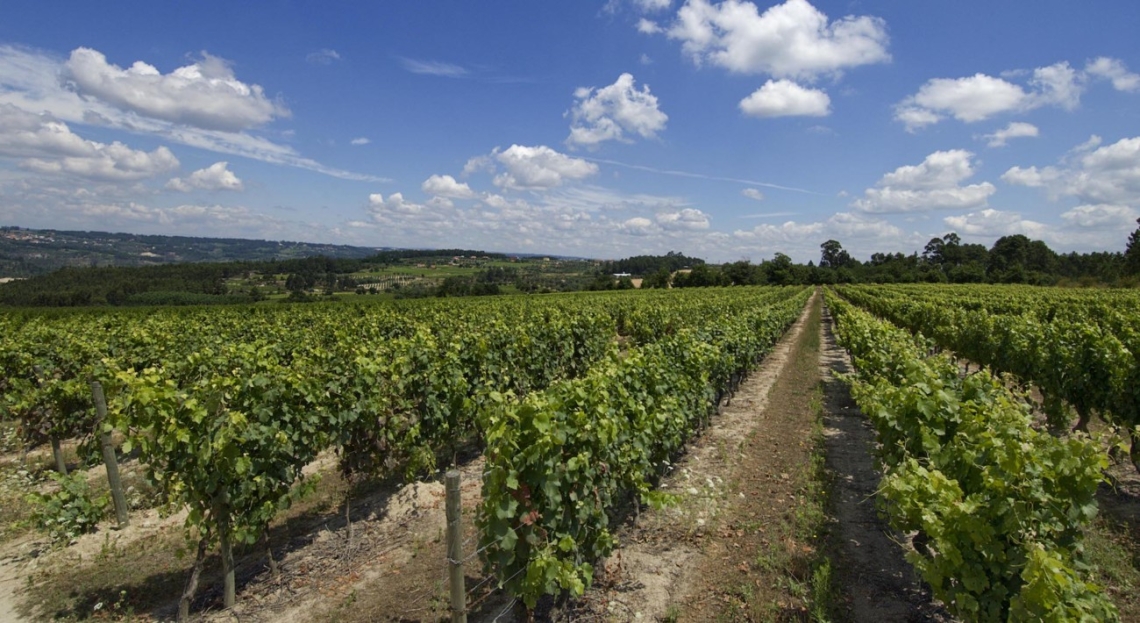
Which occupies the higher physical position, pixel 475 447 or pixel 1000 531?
pixel 1000 531

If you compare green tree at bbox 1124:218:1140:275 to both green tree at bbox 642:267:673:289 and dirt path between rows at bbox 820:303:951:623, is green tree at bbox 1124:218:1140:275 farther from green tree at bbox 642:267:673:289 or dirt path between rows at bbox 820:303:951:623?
dirt path between rows at bbox 820:303:951:623

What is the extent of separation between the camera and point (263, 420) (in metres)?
5.01

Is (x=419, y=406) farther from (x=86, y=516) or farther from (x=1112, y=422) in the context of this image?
(x=1112, y=422)

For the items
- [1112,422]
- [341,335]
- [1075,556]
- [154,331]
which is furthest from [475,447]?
[1112,422]

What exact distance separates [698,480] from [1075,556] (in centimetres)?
406

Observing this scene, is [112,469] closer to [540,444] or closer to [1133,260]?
[540,444]

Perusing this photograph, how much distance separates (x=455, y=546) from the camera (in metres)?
3.42

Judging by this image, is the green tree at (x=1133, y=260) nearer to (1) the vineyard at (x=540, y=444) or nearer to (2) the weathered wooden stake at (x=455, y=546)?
(1) the vineyard at (x=540, y=444)

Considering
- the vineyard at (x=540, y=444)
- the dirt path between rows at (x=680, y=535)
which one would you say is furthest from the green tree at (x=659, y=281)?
the dirt path between rows at (x=680, y=535)

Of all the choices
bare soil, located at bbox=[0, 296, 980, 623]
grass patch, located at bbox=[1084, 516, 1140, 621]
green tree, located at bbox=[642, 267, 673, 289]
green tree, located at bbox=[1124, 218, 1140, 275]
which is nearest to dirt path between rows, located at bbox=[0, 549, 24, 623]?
bare soil, located at bbox=[0, 296, 980, 623]

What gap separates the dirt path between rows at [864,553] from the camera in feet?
14.8

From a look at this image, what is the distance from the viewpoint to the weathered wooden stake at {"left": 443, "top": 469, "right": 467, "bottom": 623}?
11.0 feet

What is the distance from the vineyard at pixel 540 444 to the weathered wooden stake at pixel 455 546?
0.27 meters

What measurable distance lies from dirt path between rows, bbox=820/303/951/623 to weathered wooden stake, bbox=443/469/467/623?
3285 millimetres
